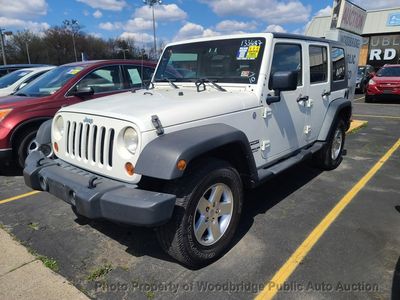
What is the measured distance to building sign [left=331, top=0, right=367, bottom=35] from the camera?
342 inches

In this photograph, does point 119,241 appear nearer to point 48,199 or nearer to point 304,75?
point 48,199

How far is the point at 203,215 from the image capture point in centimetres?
303

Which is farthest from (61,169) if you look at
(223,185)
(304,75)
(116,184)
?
(304,75)

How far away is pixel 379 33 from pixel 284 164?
36.4m

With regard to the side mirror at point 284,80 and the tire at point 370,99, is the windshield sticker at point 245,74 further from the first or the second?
the tire at point 370,99

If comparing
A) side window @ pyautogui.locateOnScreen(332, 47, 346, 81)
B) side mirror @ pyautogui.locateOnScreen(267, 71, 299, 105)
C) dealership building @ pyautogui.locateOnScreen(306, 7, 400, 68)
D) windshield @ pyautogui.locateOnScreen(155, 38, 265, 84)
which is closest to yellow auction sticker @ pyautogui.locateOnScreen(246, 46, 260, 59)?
windshield @ pyautogui.locateOnScreen(155, 38, 265, 84)

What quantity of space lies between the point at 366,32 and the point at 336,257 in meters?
37.4

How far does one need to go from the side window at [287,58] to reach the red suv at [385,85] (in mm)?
12319

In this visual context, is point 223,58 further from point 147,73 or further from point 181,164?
point 147,73

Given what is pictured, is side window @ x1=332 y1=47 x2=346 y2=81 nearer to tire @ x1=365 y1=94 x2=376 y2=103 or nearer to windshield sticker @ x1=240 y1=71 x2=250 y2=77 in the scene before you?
windshield sticker @ x1=240 y1=71 x2=250 y2=77

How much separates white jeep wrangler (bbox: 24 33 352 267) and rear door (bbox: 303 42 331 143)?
42mm

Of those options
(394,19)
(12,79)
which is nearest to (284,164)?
(12,79)

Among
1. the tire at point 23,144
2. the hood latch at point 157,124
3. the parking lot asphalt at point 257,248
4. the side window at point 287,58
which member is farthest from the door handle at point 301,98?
the tire at point 23,144

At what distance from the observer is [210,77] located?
4027 millimetres
